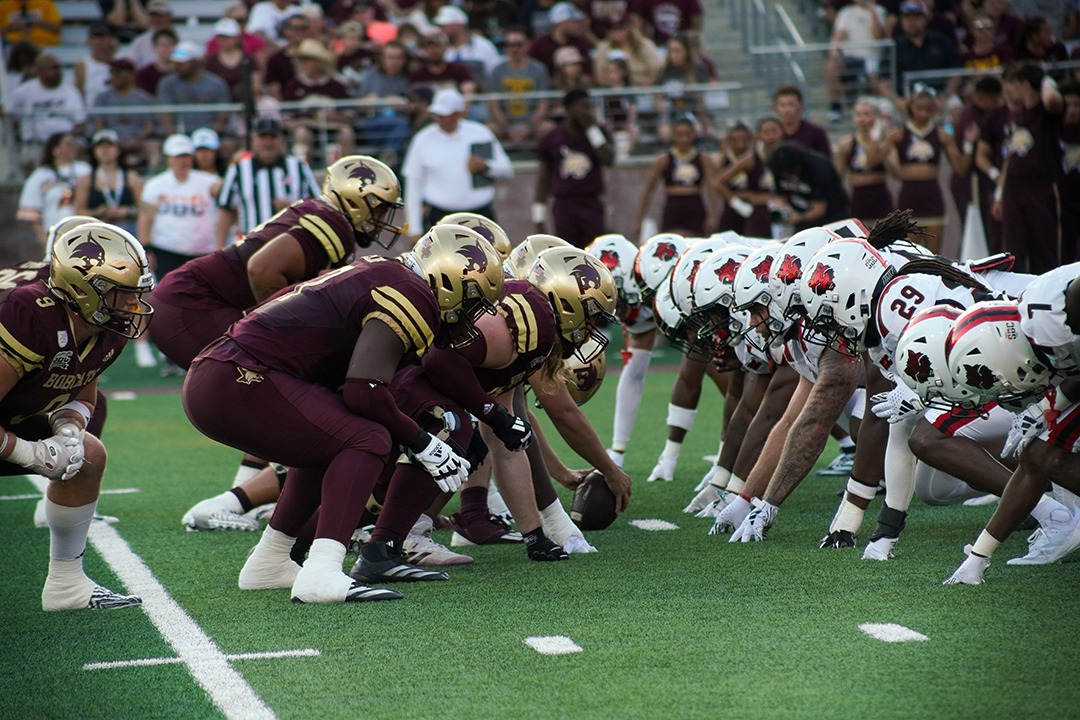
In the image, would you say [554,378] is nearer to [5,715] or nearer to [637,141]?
[5,715]

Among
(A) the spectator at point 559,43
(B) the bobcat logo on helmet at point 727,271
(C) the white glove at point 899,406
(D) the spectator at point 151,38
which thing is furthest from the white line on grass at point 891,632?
(D) the spectator at point 151,38

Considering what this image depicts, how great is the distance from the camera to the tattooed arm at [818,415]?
17.6 ft

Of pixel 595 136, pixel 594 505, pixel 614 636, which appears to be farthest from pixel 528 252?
pixel 595 136

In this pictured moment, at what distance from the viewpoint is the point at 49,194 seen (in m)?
A: 12.5

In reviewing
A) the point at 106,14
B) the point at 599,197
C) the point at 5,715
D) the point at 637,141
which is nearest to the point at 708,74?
the point at 637,141

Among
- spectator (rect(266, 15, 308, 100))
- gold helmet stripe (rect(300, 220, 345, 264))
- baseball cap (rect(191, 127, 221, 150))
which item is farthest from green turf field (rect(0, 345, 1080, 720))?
spectator (rect(266, 15, 308, 100))

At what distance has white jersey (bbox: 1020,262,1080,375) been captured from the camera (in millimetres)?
3820

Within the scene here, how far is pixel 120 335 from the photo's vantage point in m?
4.47

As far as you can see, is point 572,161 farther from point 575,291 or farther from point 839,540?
point 839,540

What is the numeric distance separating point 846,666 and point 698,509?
2.70m

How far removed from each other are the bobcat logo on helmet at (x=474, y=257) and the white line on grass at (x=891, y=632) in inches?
72.2

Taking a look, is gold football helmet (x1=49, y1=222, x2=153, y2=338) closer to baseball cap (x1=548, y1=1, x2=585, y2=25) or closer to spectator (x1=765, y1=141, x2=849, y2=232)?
spectator (x1=765, y1=141, x2=849, y2=232)

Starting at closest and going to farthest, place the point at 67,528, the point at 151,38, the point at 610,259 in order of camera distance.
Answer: the point at 67,528 < the point at 610,259 < the point at 151,38

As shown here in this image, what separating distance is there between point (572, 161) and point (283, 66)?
4166mm
